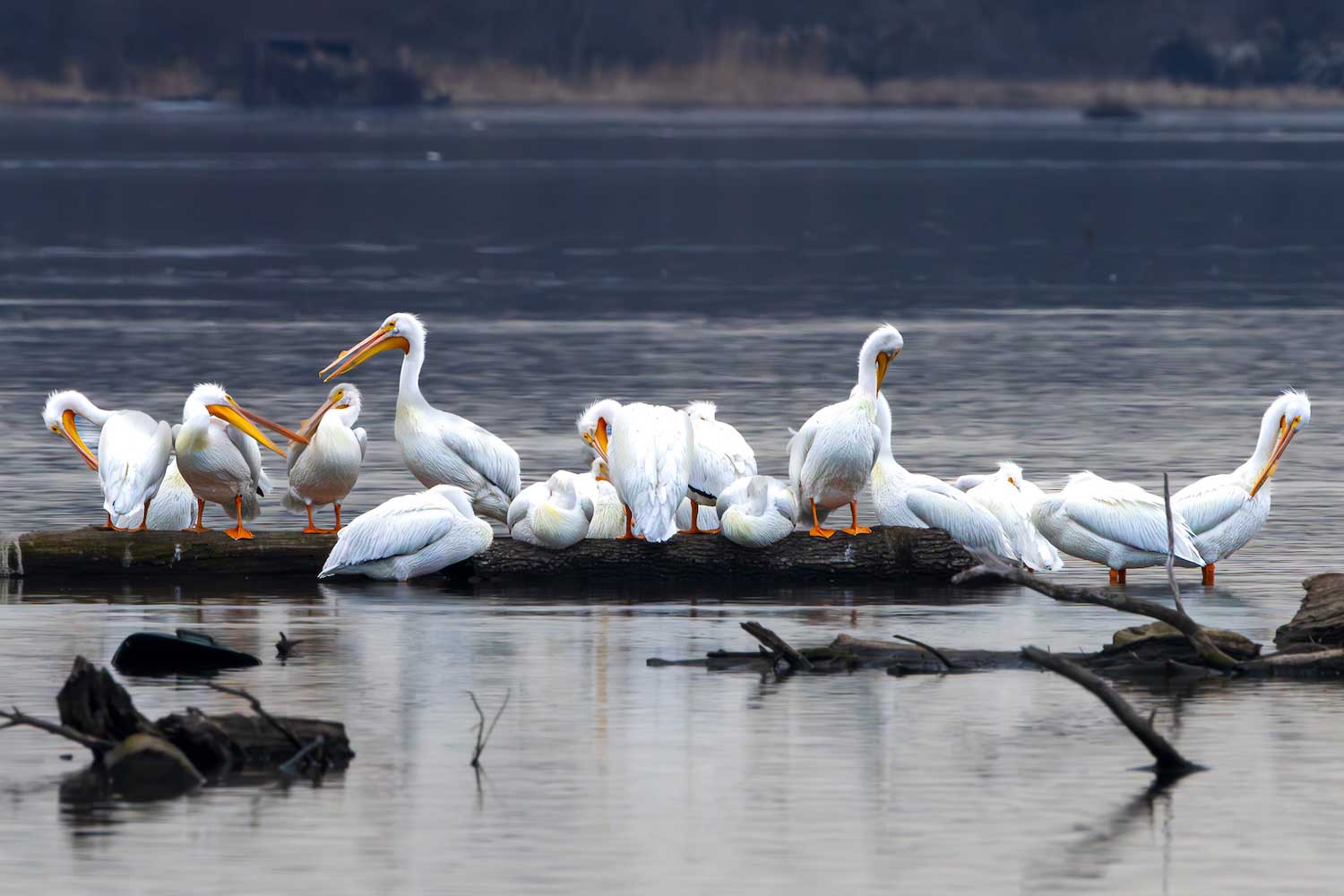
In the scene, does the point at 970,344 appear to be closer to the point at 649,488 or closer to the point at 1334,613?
the point at 649,488

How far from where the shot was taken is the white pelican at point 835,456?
13625 millimetres

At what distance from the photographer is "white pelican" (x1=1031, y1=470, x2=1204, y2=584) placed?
13391 millimetres

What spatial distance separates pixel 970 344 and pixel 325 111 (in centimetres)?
14474

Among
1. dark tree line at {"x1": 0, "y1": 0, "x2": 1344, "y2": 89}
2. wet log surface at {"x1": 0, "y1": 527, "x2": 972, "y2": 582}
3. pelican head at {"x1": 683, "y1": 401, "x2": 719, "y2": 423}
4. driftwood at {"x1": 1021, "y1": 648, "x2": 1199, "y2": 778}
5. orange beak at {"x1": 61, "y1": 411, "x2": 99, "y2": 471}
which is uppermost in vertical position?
dark tree line at {"x1": 0, "y1": 0, "x2": 1344, "y2": 89}

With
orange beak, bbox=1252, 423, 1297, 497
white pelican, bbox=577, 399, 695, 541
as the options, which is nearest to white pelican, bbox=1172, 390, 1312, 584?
orange beak, bbox=1252, 423, 1297, 497

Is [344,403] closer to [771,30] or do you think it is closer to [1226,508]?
[1226,508]

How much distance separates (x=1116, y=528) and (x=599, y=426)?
8.63ft

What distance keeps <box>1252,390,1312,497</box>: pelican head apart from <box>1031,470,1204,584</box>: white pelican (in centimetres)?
58

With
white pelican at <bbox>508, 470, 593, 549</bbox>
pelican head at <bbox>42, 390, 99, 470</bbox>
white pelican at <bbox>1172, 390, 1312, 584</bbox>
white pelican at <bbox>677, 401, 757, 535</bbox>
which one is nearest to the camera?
white pelican at <bbox>508, 470, 593, 549</bbox>

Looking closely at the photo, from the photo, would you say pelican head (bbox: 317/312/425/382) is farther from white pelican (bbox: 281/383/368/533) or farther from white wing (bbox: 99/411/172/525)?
white wing (bbox: 99/411/172/525)

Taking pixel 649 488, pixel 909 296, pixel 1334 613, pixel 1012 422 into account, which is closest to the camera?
pixel 1334 613

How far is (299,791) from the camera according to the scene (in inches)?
380

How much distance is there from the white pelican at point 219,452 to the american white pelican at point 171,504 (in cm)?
28

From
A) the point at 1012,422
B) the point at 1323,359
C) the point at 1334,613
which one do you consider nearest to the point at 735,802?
the point at 1334,613
